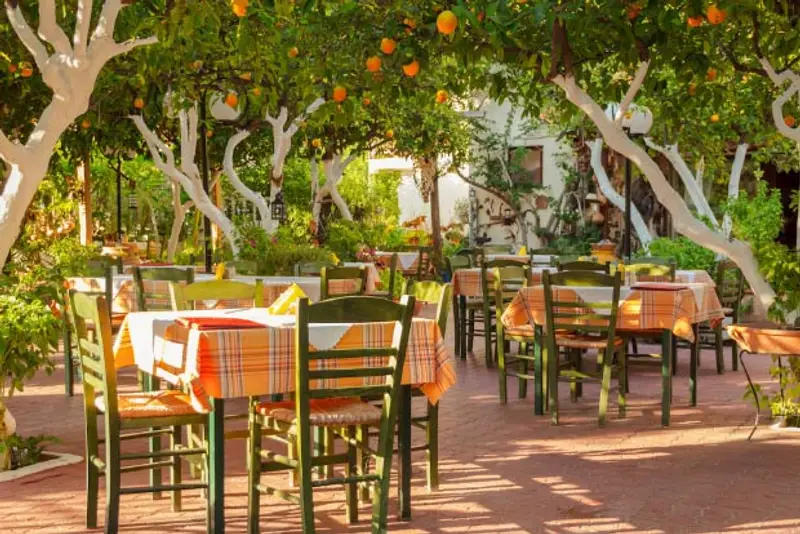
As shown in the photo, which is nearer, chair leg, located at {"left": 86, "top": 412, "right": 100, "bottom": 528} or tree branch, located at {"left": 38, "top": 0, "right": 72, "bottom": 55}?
chair leg, located at {"left": 86, "top": 412, "right": 100, "bottom": 528}

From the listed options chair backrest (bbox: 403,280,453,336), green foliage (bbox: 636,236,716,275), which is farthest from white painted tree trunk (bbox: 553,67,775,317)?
green foliage (bbox: 636,236,716,275)

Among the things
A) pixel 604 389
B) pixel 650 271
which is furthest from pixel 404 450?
pixel 650 271

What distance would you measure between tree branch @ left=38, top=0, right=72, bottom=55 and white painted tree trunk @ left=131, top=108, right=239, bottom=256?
230 inches

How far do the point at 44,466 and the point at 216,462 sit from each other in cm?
202

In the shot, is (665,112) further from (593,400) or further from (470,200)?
(470,200)

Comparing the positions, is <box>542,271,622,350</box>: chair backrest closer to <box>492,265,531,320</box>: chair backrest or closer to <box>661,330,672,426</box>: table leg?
<box>661,330,672,426</box>: table leg

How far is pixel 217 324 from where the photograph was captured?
4.49 m

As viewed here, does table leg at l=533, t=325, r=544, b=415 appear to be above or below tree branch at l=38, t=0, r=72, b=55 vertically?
below

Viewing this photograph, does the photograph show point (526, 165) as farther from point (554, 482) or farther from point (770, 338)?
point (554, 482)

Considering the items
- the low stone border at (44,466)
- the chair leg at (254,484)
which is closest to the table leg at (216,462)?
the chair leg at (254,484)

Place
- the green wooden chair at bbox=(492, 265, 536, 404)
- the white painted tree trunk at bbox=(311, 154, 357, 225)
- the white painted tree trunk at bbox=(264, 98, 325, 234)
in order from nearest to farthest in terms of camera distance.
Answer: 1. the green wooden chair at bbox=(492, 265, 536, 404)
2. the white painted tree trunk at bbox=(264, 98, 325, 234)
3. the white painted tree trunk at bbox=(311, 154, 357, 225)

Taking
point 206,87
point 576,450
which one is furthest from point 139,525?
point 206,87

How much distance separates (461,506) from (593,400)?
130 inches

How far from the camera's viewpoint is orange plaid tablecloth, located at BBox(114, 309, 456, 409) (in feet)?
13.9
